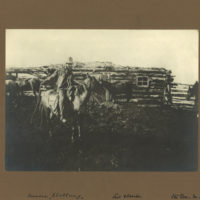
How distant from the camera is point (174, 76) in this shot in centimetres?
211

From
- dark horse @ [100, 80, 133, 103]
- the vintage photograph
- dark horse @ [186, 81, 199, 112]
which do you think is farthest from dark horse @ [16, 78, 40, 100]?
dark horse @ [186, 81, 199, 112]

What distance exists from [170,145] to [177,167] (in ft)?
0.58

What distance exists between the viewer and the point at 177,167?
2078 millimetres

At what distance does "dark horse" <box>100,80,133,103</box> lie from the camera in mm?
2098

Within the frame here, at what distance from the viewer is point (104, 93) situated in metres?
2.10

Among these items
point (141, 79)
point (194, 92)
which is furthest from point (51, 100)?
point (194, 92)

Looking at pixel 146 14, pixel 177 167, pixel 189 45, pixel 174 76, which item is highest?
pixel 146 14

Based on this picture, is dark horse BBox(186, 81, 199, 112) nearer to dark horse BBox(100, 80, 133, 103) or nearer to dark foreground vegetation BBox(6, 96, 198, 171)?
dark foreground vegetation BBox(6, 96, 198, 171)

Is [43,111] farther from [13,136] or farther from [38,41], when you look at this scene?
[38,41]

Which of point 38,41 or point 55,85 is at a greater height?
point 38,41

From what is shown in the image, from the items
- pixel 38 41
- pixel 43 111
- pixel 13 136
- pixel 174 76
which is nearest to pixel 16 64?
pixel 38 41

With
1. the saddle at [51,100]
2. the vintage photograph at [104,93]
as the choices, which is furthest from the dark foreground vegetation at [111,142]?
the saddle at [51,100]

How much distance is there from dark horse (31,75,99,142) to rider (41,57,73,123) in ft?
0.06
